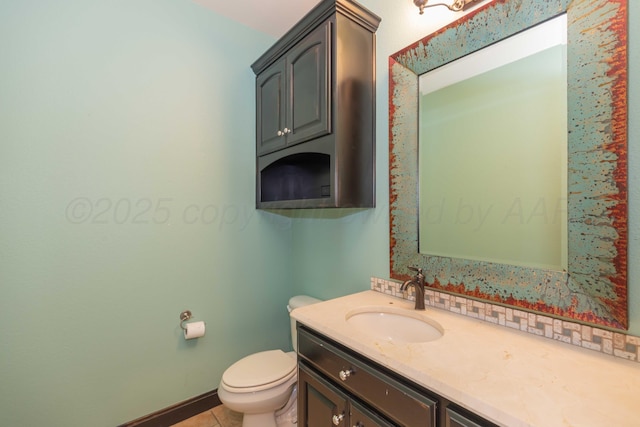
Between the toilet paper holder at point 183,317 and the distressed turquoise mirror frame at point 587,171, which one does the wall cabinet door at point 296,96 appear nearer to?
the distressed turquoise mirror frame at point 587,171

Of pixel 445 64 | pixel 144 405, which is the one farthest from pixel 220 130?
pixel 144 405

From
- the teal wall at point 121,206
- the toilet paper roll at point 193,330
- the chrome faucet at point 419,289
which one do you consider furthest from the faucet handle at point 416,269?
the toilet paper roll at point 193,330

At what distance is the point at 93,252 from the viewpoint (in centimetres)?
151

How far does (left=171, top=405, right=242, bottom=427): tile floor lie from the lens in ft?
5.64

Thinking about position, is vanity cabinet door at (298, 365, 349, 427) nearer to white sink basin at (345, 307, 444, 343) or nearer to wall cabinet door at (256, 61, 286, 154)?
white sink basin at (345, 307, 444, 343)

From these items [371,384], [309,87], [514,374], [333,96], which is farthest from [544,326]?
[309,87]

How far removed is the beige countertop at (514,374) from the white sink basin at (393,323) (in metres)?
0.13

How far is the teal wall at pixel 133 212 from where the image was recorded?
135 centimetres

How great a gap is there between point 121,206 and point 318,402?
146 cm

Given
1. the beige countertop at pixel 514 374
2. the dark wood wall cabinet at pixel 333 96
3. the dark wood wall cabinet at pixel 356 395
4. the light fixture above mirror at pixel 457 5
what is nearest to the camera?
the beige countertop at pixel 514 374

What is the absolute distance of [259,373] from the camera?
1525 millimetres

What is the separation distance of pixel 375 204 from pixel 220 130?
1.19 metres

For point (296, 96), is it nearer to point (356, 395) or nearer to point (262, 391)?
point (356, 395)

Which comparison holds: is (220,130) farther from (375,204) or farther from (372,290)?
(372,290)
